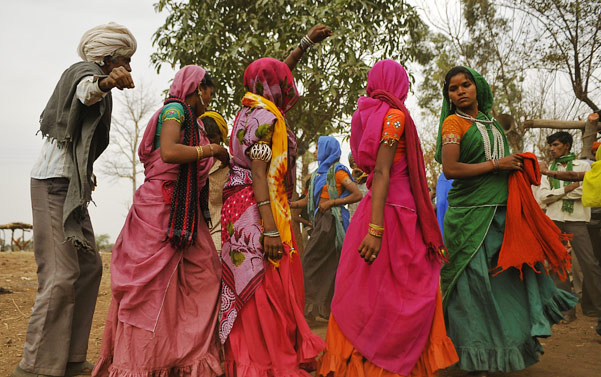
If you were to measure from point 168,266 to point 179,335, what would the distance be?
0.40 m

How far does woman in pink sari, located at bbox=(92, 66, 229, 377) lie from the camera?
116 inches

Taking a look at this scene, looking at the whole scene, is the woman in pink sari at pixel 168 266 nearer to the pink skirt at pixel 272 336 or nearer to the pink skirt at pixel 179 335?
the pink skirt at pixel 179 335

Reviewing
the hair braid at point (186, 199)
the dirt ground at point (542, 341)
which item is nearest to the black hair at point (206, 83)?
the hair braid at point (186, 199)

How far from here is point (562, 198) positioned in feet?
20.6


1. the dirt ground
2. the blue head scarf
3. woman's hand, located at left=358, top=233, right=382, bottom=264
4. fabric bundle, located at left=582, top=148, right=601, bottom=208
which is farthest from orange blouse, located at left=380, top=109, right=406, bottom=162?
the blue head scarf

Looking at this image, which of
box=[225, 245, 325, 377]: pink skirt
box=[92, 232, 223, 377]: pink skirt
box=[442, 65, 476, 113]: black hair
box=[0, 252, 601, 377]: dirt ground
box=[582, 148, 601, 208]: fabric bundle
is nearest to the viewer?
box=[92, 232, 223, 377]: pink skirt

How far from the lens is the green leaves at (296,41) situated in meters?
8.86

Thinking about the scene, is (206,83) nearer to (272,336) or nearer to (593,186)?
(272,336)

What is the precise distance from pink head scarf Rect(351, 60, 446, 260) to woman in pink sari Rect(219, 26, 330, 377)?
51 cm

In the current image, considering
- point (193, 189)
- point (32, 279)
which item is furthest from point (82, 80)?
point (32, 279)

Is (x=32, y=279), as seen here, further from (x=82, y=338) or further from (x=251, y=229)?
(x=251, y=229)

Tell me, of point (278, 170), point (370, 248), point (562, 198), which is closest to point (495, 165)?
point (370, 248)

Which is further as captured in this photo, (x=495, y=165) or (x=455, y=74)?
(x=455, y=74)

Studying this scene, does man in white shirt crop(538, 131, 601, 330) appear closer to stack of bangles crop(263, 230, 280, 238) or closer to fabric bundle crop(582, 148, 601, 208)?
fabric bundle crop(582, 148, 601, 208)
